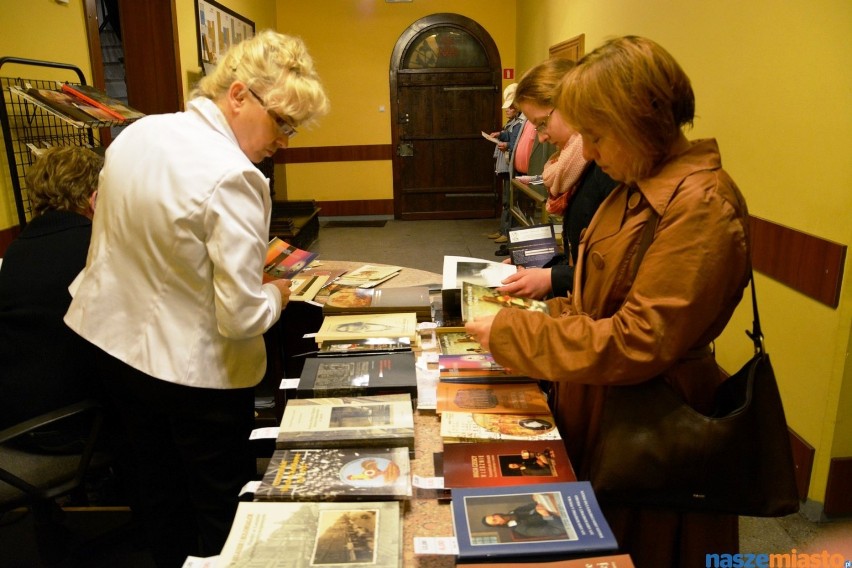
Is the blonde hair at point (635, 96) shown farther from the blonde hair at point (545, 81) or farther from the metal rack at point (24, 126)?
the metal rack at point (24, 126)

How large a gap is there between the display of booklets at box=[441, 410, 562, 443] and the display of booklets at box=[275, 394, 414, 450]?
0.28 ft

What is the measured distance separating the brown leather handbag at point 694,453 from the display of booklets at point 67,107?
2356 mm

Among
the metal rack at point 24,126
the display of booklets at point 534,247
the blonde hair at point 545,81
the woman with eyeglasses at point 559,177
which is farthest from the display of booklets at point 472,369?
the metal rack at point 24,126

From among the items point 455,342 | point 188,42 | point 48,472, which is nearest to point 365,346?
point 455,342

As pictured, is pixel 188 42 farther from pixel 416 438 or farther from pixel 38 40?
pixel 416 438

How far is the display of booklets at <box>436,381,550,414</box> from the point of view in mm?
1415

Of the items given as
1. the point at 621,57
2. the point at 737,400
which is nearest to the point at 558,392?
the point at 737,400

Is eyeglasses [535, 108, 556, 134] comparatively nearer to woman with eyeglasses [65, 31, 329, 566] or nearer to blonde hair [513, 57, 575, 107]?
blonde hair [513, 57, 575, 107]

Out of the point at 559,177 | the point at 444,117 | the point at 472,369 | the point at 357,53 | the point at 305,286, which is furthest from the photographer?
the point at 444,117

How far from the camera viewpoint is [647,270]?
107 cm

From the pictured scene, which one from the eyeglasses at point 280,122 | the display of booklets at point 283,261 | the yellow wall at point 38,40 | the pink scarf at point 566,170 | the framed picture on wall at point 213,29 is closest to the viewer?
the eyeglasses at point 280,122

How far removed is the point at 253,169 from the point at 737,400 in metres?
1.04

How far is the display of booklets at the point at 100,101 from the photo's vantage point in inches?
109

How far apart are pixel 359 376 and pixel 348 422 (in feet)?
0.71
